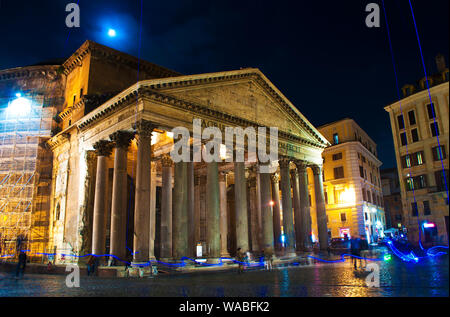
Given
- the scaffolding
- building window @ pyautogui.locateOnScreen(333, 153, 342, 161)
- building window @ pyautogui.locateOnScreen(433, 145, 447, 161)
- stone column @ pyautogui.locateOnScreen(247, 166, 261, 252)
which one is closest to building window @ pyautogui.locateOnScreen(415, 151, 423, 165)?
building window @ pyautogui.locateOnScreen(433, 145, 447, 161)

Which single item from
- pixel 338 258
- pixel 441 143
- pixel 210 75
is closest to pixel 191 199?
pixel 210 75

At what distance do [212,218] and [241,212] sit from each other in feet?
7.37

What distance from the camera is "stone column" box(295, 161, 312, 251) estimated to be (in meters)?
24.0

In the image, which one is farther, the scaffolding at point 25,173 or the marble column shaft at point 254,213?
the marble column shaft at point 254,213

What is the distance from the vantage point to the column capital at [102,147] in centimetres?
1947

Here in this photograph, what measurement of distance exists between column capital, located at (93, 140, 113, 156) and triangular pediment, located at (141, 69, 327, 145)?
16.7ft

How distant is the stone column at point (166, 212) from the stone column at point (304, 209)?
31.5ft

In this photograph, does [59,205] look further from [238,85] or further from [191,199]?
[238,85]

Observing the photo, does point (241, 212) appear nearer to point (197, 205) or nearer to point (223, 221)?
point (223, 221)

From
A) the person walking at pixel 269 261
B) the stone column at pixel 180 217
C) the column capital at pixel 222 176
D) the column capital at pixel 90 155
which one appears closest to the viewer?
the stone column at pixel 180 217

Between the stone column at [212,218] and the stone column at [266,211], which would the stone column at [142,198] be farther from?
the stone column at [266,211]

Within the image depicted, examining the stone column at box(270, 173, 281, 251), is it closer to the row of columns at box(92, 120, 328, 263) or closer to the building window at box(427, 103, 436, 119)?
the row of columns at box(92, 120, 328, 263)

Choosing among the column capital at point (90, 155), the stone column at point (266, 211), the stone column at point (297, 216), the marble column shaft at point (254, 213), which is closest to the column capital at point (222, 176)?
the marble column shaft at point (254, 213)
